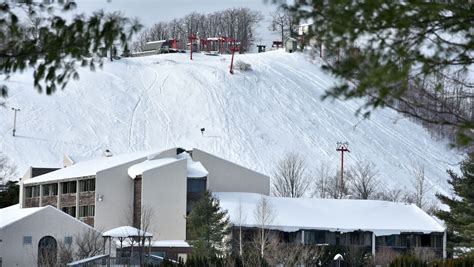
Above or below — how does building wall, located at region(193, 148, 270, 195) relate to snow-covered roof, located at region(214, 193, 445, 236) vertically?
above

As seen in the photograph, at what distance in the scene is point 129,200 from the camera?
3145 inches

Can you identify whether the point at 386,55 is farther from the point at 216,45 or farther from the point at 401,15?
the point at 216,45

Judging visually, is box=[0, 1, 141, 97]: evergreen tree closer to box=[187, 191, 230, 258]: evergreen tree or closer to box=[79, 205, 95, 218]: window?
box=[187, 191, 230, 258]: evergreen tree

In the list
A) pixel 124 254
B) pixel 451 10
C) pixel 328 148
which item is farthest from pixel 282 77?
pixel 451 10

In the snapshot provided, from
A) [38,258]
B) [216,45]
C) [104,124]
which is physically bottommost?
[38,258]

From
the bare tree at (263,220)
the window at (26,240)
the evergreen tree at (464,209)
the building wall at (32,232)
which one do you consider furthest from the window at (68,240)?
the evergreen tree at (464,209)

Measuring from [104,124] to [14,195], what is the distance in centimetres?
3551

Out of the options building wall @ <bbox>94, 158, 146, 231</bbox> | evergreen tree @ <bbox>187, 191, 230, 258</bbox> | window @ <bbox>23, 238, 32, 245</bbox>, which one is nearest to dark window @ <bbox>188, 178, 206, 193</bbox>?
building wall @ <bbox>94, 158, 146, 231</bbox>

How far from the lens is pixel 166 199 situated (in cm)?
7794

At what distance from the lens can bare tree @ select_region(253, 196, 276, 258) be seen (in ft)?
227

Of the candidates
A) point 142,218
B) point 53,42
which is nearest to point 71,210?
point 142,218

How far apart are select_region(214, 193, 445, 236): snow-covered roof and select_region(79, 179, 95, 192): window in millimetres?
8902

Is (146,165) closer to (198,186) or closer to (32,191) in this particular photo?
(198,186)

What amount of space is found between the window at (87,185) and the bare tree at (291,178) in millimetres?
35164
